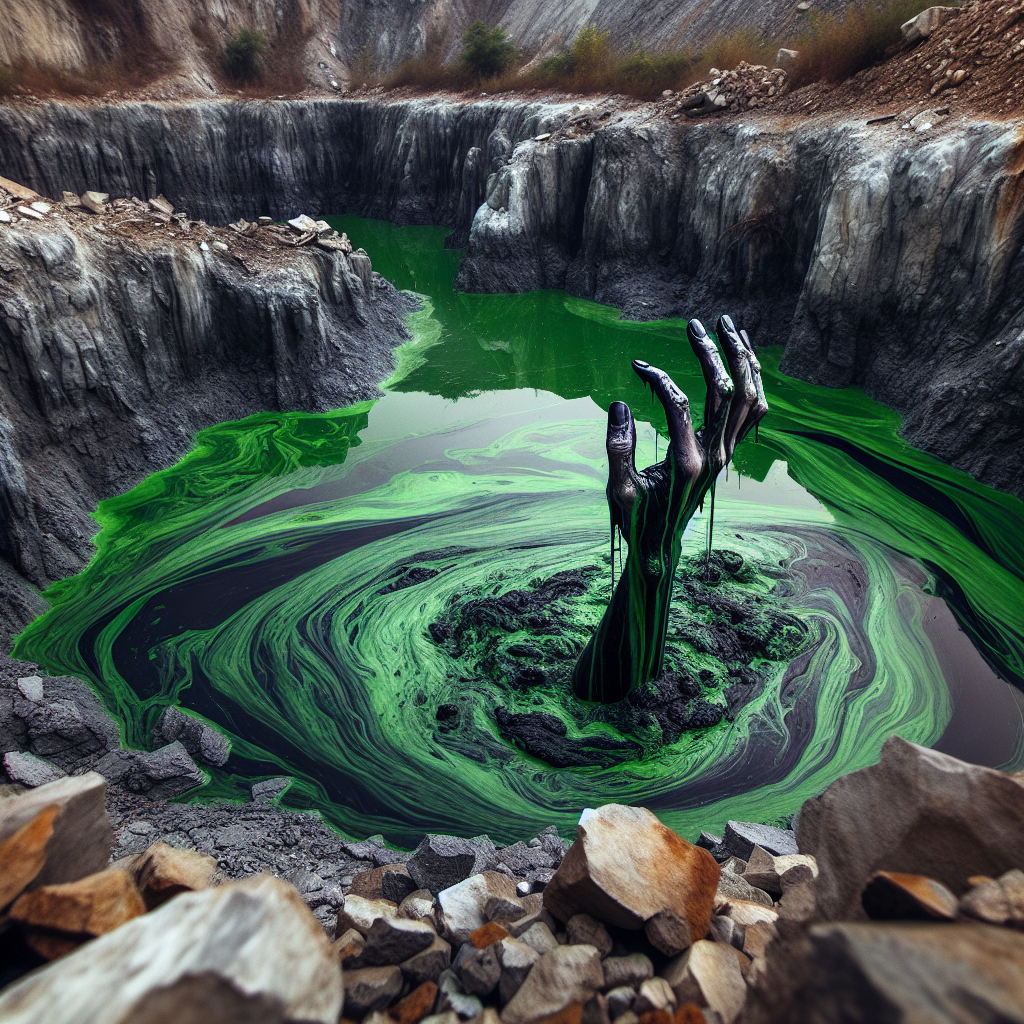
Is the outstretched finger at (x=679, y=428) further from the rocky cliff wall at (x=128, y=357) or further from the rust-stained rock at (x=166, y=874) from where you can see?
the rocky cliff wall at (x=128, y=357)

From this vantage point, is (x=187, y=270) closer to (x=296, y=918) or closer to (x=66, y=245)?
(x=66, y=245)

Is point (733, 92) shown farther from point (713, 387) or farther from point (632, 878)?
point (632, 878)

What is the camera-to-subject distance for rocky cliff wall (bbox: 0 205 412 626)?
7.86 meters

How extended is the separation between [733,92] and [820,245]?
5.84 m

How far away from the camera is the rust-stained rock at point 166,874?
2.76 metres

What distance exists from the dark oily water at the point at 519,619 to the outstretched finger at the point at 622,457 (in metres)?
1.75

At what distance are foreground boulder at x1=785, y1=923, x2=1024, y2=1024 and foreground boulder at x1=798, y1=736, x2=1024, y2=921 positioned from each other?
1.60 ft

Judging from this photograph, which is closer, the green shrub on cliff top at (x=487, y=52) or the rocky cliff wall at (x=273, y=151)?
the rocky cliff wall at (x=273, y=151)

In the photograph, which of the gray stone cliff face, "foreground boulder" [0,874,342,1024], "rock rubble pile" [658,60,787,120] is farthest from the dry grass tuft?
"foreground boulder" [0,874,342,1024]

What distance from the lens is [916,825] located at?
247cm

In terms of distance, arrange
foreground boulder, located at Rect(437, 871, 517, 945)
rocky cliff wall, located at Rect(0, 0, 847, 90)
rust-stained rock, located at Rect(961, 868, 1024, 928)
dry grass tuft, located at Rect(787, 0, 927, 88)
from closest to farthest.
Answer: rust-stained rock, located at Rect(961, 868, 1024, 928)
foreground boulder, located at Rect(437, 871, 517, 945)
dry grass tuft, located at Rect(787, 0, 927, 88)
rocky cliff wall, located at Rect(0, 0, 847, 90)

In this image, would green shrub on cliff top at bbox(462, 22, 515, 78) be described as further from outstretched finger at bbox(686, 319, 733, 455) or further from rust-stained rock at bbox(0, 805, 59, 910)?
rust-stained rock at bbox(0, 805, 59, 910)

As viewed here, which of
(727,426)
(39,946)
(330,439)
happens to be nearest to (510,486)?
(330,439)

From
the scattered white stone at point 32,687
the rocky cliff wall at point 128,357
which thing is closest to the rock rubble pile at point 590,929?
the scattered white stone at point 32,687
